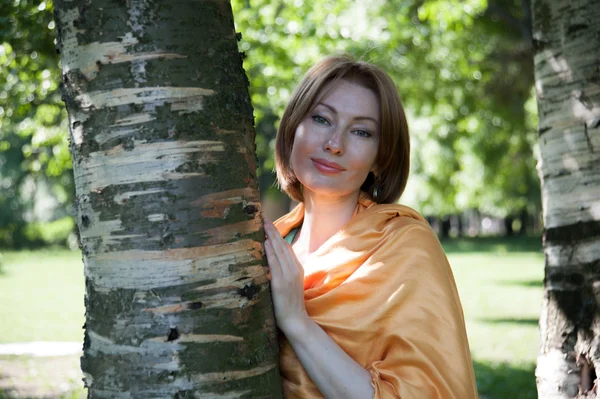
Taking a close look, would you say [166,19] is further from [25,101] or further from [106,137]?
[25,101]

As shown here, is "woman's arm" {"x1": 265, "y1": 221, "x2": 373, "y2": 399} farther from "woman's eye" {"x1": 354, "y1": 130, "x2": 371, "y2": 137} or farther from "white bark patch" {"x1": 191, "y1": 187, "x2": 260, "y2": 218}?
"woman's eye" {"x1": 354, "y1": 130, "x2": 371, "y2": 137}

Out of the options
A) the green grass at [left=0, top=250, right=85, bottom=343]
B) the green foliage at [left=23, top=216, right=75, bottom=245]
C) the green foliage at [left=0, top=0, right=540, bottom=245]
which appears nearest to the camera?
the green foliage at [left=0, top=0, right=540, bottom=245]

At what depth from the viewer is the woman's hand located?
1.96 metres

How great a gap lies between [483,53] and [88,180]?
14474mm

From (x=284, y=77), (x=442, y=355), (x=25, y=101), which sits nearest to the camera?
(x=442, y=355)

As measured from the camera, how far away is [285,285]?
1966 mm

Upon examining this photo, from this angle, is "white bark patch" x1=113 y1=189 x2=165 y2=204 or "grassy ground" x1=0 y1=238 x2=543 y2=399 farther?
"grassy ground" x1=0 y1=238 x2=543 y2=399

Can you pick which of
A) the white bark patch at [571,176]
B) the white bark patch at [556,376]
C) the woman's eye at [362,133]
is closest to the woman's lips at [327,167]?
the woman's eye at [362,133]

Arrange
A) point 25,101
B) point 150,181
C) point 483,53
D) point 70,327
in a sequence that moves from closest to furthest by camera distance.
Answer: point 150,181, point 25,101, point 70,327, point 483,53

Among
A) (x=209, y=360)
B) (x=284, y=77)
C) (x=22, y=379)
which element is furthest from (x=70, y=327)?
(x=209, y=360)

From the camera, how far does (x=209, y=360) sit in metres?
1.71

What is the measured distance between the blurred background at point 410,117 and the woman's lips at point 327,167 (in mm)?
517

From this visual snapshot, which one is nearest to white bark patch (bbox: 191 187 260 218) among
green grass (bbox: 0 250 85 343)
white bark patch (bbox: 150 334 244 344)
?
white bark patch (bbox: 150 334 244 344)

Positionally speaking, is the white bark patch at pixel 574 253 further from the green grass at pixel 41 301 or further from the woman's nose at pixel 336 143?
the green grass at pixel 41 301
